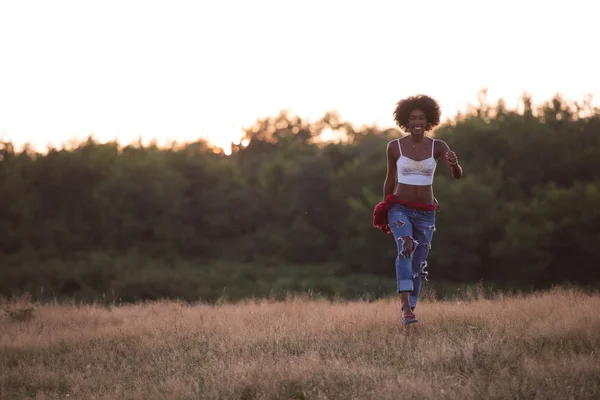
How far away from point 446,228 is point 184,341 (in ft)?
104

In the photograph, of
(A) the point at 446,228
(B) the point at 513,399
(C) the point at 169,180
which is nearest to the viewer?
(B) the point at 513,399

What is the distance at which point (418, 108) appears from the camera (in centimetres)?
780

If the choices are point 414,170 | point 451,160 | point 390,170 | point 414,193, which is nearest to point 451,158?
point 451,160

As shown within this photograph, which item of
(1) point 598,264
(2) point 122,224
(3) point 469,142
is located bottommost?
(1) point 598,264

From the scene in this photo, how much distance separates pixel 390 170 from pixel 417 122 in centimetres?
58

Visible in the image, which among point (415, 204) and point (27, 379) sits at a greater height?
point (415, 204)

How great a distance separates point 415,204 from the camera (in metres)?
7.39

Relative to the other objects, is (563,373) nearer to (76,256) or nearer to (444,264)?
(444,264)

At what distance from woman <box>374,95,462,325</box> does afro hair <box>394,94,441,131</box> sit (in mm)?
220

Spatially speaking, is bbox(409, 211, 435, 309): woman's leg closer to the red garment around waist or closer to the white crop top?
the red garment around waist

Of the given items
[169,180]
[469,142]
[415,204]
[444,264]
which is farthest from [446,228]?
[415,204]

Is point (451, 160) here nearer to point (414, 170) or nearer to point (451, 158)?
point (451, 158)

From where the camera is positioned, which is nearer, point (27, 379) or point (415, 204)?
point (27, 379)

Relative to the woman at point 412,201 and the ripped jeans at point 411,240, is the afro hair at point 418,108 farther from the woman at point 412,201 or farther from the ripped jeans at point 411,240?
the ripped jeans at point 411,240
